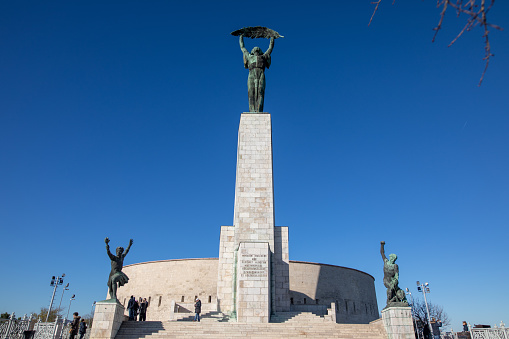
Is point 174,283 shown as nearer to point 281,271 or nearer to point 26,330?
point 281,271

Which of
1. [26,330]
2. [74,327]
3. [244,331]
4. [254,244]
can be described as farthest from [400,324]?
[26,330]

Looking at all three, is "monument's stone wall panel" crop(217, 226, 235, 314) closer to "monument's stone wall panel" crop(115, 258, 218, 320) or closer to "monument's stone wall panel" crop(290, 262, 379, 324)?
"monument's stone wall panel" crop(115, 258, 218, 320)

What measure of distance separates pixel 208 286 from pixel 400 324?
16700 mm

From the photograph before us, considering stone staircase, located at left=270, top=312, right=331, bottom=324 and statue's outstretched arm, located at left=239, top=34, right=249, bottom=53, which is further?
statue's outstretched arm, located at left=239, top=34, right=249, bottom=53

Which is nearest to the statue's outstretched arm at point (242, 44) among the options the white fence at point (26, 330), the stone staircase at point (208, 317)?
the stone staircase at point (208, 317)

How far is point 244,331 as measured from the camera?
1244cm

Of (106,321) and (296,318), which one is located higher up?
(296,318)

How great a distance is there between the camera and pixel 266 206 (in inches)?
733

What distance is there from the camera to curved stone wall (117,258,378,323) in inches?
1021

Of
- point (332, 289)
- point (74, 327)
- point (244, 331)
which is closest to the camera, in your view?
point (244, 331)

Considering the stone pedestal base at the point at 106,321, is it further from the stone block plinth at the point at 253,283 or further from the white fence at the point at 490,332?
the white fence at the point at 490,332

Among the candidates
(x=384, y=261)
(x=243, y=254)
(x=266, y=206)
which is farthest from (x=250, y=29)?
(x=384, y=261)

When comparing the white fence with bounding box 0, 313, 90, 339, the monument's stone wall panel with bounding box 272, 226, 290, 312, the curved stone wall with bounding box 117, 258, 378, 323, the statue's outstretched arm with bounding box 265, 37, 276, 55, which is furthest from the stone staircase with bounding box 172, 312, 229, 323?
the statue's outstretched arm with bounding box 265, 37, 276, 55

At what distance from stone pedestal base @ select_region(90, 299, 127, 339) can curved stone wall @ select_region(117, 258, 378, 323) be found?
43.7 ft
